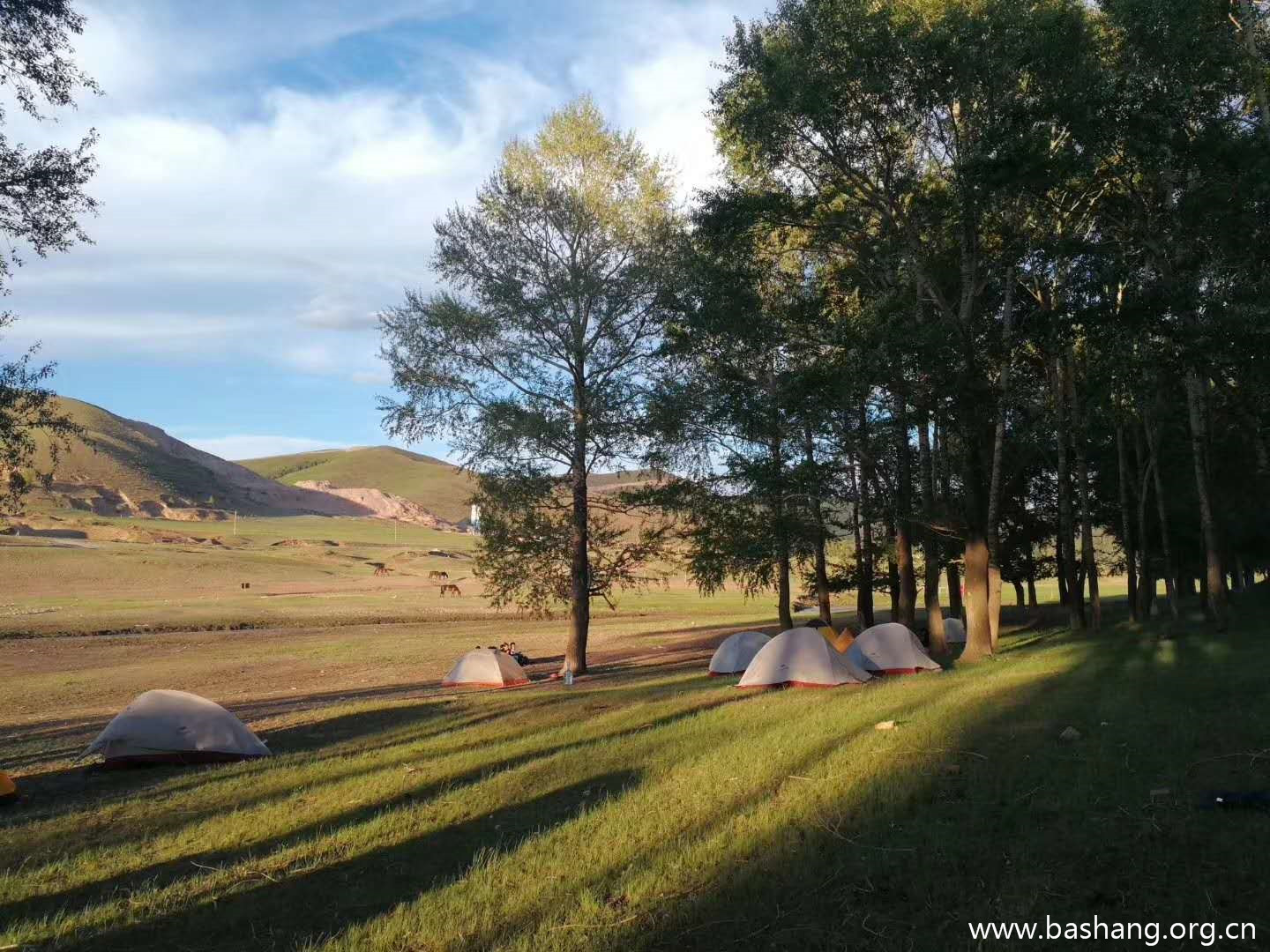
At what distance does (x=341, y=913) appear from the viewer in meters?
6.25

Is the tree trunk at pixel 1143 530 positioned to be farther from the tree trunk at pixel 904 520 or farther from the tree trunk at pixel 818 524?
the tree trunk at pixel 818 524

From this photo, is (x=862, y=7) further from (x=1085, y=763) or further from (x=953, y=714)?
(x=1085, y=763)

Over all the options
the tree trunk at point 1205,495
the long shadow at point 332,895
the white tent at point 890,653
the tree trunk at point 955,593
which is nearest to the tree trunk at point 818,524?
the tree trunk at point 955,593

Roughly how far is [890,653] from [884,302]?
7.80 metres

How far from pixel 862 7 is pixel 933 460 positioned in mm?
12876

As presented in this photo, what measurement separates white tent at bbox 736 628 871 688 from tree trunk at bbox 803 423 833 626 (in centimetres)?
693

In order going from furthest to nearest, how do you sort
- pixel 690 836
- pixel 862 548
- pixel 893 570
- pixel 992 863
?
pixel 893 570 → pixel 862 548 → pixel 690 836 → pixel 992 863

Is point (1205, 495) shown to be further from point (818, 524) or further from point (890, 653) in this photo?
point (818, 524)

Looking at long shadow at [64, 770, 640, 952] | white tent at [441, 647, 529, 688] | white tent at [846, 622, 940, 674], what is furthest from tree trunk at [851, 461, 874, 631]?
long shadow at [64, 770, 640, 952]

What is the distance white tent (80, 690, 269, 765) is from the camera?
1327cm

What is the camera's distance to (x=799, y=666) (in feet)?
60.8

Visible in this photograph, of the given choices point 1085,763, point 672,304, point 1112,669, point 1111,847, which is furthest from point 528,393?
point 1111,847

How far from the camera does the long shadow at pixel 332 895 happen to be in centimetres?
596

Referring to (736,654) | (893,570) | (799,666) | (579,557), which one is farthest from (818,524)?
(799,666)
